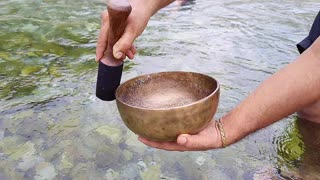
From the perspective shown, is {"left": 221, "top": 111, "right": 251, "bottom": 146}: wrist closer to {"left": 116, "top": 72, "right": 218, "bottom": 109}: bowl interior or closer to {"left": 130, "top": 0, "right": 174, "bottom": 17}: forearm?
{"left": 116, "top": 72, "right": 218, "bottom": 109}: bowl interior

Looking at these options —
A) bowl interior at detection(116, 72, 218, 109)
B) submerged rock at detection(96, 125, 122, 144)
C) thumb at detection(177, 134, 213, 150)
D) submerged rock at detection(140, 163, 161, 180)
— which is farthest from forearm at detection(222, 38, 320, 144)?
submerged rock at detection(96, 125, 122, 144)

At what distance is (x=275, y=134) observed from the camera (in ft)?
8.82

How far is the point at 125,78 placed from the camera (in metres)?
3.60

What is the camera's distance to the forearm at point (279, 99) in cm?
188

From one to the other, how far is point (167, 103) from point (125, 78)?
1528 millimetres

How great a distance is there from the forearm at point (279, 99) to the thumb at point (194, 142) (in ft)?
0.36

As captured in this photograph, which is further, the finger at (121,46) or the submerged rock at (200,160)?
the submerged rock at (200,160)

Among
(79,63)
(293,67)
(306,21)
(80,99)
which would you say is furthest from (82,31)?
(293,67)

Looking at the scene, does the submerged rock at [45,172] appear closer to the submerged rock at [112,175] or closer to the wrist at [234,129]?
the submerged rock at [112,175]

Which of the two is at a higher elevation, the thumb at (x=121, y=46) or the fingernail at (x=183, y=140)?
the thumb at (x=121, y=46)

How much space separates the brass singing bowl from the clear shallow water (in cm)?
51

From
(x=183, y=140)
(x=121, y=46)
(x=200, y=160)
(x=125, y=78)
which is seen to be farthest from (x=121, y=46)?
(x=125, y=78)

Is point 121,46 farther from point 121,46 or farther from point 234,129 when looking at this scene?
point 234,129

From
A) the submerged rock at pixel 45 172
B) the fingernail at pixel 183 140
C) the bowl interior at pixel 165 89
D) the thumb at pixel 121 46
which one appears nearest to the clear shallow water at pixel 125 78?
the submerged rock at pixel 45 172
